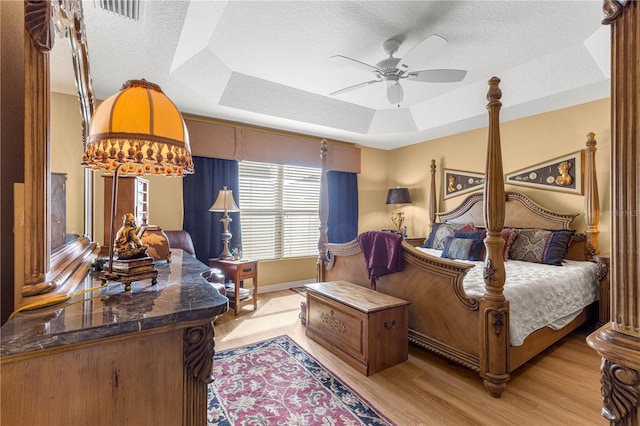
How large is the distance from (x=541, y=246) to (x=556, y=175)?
102 centimetres

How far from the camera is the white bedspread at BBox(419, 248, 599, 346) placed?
218 centimetres

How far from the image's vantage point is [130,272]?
42.3 inches

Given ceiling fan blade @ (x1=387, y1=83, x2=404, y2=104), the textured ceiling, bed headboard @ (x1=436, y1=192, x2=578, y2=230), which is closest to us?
the textured ceiling

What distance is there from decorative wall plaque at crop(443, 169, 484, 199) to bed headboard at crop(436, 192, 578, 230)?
0.21 meters

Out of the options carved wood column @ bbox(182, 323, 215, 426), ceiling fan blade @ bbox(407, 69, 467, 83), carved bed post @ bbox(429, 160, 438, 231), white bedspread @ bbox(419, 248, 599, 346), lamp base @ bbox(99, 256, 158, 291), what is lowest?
white bedspread @ bbox(419, 248, 599, 346)

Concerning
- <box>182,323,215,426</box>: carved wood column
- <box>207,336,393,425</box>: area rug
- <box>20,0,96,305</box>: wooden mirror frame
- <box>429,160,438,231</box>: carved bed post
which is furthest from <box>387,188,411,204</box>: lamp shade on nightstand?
<box>20,0,96,305</box>: wooden mirror frame

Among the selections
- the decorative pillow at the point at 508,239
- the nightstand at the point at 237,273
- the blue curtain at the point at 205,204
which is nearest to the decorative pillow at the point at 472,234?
the decorative pillow at the point at 508,239

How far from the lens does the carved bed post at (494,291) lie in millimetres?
1986

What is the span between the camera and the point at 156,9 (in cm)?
199

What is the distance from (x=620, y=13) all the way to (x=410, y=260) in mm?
1950

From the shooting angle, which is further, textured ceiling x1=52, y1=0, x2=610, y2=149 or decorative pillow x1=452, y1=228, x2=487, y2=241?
decorative pillow x1=452, y1=228, x2=487, y2=241

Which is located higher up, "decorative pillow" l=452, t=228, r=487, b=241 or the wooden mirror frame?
the wooden mirror frame

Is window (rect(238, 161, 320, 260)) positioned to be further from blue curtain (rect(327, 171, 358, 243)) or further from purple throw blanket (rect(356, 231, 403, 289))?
purple throw blanket (rect(356, 231, 403, 289))

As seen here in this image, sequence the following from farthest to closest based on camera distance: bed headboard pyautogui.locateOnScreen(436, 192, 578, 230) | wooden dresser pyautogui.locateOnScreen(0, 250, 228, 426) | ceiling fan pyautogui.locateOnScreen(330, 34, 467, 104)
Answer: bed headboard pyautogui.locateOnScreen(436, 192, 578, 230) → ceiling fan pyautogui.locateOnScreen(330, 34, 467, 104) → wooden dresser pyautogui.locateOnScreen(0, 250, 228, 426)
